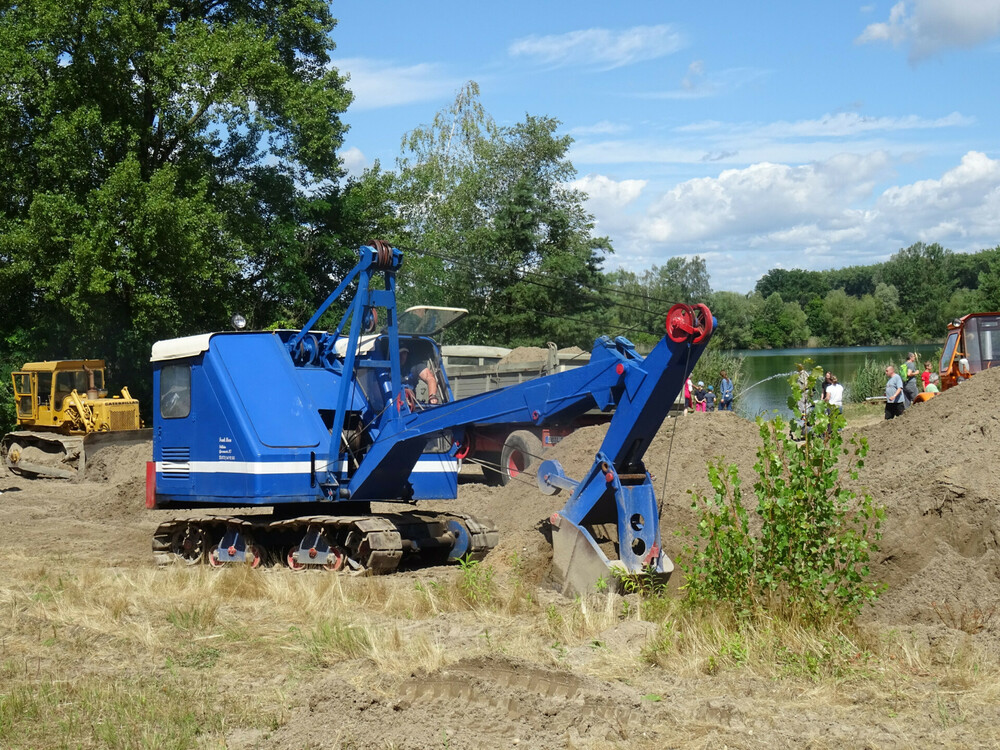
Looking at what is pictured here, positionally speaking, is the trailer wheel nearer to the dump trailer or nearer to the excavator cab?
the dump trailer

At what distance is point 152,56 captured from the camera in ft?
87.4

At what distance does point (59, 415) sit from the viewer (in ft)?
76.3

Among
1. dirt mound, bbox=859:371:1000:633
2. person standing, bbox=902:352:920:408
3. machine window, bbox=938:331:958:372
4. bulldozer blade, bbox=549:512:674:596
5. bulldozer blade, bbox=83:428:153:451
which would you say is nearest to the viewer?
dirt mound, bbox=859:371:1000:633

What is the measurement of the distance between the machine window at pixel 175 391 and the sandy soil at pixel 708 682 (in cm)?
176

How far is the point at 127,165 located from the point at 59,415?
6447 millimetres

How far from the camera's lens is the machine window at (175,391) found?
36.7 ft

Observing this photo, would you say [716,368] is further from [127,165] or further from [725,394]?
[127,165]

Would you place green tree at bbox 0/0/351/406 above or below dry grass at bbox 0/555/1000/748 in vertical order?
above

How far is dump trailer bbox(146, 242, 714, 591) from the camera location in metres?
10.1

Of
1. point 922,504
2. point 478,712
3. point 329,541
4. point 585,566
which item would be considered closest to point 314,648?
point 478,712

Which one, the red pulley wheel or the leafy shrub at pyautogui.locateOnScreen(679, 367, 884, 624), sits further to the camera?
the red pulley wheel

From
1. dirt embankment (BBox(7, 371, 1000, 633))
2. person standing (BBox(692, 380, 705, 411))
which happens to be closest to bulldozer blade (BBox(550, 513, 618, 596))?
dirt embankment (BBox(7, 371, 1000, 633))

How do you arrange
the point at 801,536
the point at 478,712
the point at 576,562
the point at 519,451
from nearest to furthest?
the point at 478,712 < the point at 801,536 < the point at 576,562 < the point at 519,451

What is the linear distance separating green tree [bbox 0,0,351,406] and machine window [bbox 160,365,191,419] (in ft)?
48.6
